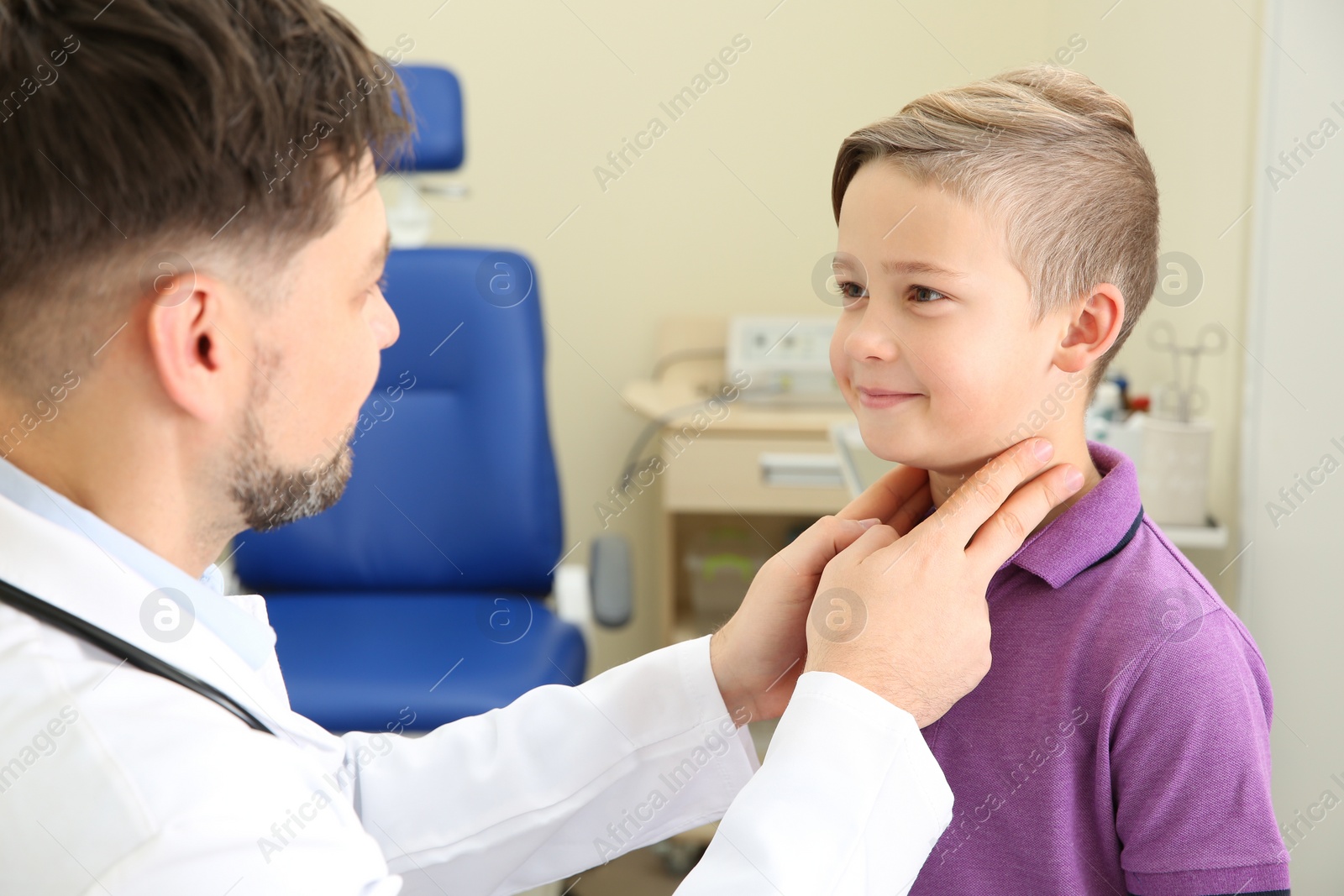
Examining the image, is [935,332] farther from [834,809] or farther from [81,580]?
[81,580]

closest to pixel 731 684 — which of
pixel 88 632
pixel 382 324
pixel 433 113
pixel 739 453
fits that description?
pixel 382 324

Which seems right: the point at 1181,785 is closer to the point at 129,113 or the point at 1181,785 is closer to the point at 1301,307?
the point at 129,113

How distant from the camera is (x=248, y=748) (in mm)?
676

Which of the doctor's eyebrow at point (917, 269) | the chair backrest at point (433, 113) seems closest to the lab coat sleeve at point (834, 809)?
the doctor's eyebrow at point (917, 269)

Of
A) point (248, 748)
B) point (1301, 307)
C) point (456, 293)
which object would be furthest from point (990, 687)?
point (456, 293)

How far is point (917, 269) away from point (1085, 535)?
10.1 inches

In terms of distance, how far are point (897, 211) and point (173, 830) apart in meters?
0.69

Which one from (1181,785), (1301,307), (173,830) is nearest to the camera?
(173,830)

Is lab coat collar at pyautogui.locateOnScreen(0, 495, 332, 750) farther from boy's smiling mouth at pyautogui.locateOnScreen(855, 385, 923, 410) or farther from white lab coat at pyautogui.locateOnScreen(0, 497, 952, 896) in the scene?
boy's smiling mouth at pyautogui.locateOnScreen(855, 385, 923, 410)

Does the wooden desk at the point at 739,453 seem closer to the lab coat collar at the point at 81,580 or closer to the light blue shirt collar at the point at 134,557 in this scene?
the light blue shirt collar at the point at 134,557

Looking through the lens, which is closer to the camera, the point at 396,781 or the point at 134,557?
the point at 134,557

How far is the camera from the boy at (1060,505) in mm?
816

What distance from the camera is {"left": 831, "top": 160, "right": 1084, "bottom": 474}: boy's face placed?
90cm

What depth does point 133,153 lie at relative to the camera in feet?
2.31
